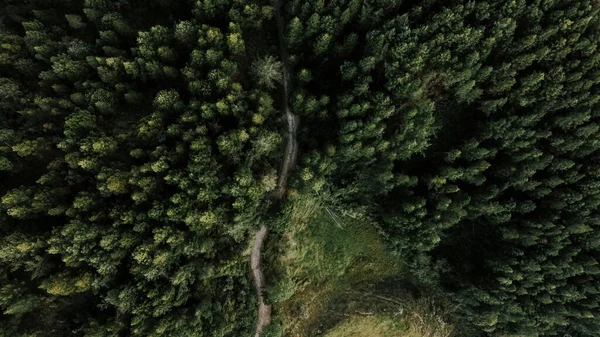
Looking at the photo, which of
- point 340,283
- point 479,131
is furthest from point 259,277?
point 479,131

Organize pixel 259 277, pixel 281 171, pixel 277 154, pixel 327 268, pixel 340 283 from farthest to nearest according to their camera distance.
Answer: pixel 340 283 → pixel 327 268 → pixel 259 277 → pixel 281 171 → pixel 277 154

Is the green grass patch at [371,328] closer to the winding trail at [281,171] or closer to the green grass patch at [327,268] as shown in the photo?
the green grass patch at [327,268]

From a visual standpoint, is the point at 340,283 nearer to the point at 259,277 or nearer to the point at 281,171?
the point at 259,277

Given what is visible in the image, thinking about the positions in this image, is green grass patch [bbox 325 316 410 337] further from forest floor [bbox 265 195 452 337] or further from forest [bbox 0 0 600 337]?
forest [bbox 0 0 600 337]

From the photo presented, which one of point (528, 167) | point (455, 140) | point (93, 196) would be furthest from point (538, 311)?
point (93, 196)

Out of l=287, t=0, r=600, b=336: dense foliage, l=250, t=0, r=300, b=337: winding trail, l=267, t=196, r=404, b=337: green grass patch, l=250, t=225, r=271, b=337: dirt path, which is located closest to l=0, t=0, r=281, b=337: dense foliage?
l=250, t=0, r=300, b=337: winding trail

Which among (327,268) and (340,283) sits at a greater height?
(327,268)

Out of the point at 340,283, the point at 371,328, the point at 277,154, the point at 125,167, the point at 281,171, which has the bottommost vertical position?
the point at 371,328

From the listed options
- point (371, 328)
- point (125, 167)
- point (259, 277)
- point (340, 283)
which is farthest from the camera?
point (340, 283)
